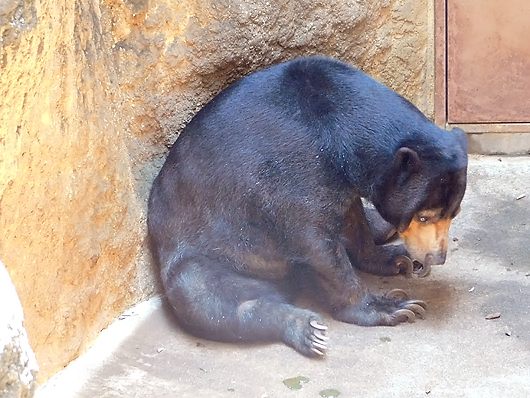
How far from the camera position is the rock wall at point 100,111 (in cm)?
268

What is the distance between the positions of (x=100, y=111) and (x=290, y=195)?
948 mm

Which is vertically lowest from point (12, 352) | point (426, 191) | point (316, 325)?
point (316, 325)

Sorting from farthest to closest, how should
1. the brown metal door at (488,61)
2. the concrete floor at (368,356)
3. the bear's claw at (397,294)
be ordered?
1. the brown metal door at (488,61)
2. the bear's claw at (397,294)
3. the concrete floor at (368,356)

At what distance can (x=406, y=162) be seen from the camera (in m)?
3.33

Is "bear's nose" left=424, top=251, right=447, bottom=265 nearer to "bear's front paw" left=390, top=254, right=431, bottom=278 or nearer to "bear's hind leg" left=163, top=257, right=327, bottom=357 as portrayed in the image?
"bear's front paw" left=390, top=254, right=431, bottom=278

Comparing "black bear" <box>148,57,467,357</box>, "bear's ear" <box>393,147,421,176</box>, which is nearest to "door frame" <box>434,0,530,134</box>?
"black bear" <box>148,57,467,357</box>

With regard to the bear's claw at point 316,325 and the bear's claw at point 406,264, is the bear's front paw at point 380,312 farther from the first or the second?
the bear's claw at point 406,264

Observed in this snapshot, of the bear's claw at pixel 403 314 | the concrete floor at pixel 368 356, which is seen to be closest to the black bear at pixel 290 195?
the bear's claw at pixel 403 314

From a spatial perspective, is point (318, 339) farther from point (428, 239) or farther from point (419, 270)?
point (419, 270)

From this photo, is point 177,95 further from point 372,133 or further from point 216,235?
point 372,133

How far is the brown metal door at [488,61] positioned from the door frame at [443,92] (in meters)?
0.03

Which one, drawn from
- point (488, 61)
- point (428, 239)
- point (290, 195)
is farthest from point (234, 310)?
point (488, 61)

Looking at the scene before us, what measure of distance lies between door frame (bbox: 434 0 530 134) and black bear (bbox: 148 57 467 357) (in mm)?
1691

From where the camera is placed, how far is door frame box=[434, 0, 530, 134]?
16.7 ft
